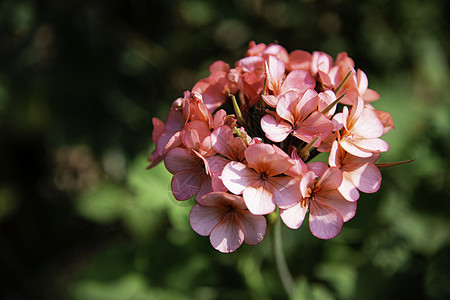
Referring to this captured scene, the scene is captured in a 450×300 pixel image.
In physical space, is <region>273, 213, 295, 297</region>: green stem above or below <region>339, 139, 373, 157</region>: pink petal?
below

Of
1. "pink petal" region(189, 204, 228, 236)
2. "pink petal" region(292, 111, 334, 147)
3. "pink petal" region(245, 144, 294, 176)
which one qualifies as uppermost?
"pink petal" region(292, 111, 334, 147)

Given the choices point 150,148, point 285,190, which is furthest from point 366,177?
point 150,148

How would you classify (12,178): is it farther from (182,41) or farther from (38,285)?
(182,41)

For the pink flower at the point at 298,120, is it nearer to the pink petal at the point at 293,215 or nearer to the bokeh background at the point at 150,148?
the pink petal at the point at 293,215

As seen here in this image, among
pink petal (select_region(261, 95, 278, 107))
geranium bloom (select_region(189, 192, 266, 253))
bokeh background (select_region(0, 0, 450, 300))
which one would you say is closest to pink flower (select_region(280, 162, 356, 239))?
geranium bloom (select_region(189, 192, 266, 253))

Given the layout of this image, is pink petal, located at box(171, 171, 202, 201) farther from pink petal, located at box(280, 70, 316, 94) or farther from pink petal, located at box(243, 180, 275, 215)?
pink petal, located at box(280, 70, 316, 94)

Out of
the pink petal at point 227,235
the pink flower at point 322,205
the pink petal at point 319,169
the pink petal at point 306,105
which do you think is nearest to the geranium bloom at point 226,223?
the pink petal at point 227,235
